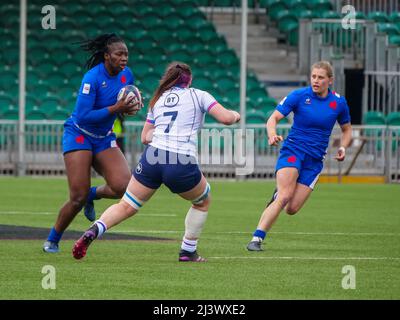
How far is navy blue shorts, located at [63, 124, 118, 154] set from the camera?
43.8ft

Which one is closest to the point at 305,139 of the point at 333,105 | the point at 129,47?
the point at 333,105

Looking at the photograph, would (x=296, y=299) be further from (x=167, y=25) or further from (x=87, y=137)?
(x=167, y=25)

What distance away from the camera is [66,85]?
32562mm

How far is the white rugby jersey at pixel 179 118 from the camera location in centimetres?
1215

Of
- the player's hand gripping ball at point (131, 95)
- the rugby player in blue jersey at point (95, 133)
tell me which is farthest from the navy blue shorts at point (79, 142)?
the player's hand gripping ball at point (131, 95)

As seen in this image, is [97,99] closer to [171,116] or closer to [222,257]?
[171,116]

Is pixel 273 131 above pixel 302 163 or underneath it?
above

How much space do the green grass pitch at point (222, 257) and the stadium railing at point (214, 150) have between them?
6.53 meters

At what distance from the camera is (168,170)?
39.3 ft

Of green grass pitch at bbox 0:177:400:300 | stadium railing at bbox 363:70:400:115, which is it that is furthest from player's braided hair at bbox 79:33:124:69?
stadium railing at bbox 363:70:400:115

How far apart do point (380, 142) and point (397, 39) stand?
5897 mm

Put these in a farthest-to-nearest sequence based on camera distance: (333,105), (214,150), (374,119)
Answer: (374,119), (214,150), (333,105)

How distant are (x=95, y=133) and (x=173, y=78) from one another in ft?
5.03
